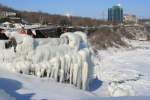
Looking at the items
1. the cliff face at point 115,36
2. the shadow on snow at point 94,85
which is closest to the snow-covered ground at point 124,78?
the shadow on snow at point 94,85

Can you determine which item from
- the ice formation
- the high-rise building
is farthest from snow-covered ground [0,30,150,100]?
the high-rise building

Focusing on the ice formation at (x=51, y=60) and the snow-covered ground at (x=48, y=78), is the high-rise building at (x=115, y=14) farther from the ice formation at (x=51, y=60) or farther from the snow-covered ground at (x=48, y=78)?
the ice formation at (x=51, y=60)

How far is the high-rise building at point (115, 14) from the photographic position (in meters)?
100

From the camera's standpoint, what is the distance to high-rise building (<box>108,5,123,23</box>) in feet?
329

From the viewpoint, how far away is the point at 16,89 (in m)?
12.8

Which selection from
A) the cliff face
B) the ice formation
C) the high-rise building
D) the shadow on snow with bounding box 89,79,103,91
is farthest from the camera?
the high-rise building

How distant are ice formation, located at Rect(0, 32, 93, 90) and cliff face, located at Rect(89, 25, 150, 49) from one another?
35.8 meters

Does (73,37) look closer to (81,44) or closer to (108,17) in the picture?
(81,44)

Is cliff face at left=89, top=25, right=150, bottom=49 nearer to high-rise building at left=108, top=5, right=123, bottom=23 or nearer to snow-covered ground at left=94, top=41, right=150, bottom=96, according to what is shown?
snow-covered ground at left=94, top=41, right=150, bottom=96

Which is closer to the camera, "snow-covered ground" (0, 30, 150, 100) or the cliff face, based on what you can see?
"snow-covered ground" (0, 30, 150, 100)

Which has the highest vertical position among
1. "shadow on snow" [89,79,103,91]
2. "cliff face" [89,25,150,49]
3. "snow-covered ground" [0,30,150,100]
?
"snow-covered ground" [0,30,150,100]

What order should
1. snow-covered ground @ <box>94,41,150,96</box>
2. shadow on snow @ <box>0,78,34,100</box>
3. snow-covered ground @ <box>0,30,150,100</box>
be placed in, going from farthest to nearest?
snow-covered ground @ <box>94,41,150,96</box>
snow-covered ground @ <box>0,30,150,100</box>
shadow on snow @ <box>0,78,34,100</box>

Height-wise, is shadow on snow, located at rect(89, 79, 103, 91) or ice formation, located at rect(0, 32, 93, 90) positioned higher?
ice formation, located at rect(0, 32, 93, 90)

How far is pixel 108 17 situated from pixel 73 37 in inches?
3477
